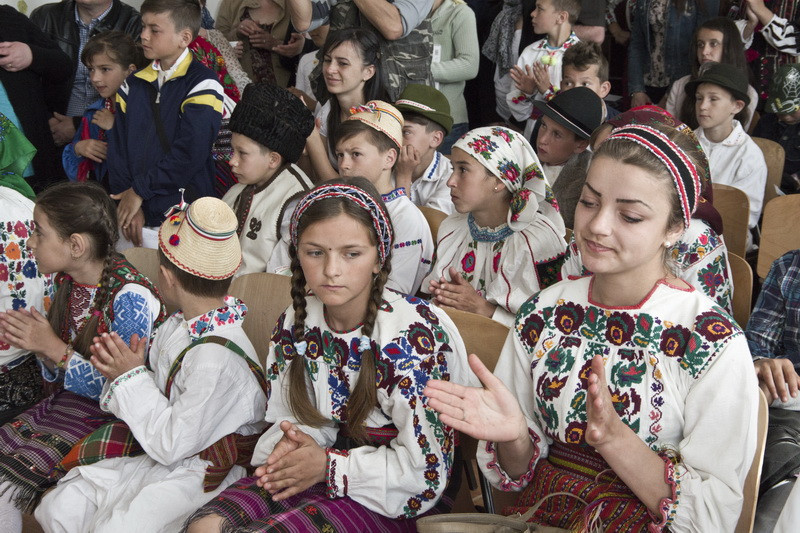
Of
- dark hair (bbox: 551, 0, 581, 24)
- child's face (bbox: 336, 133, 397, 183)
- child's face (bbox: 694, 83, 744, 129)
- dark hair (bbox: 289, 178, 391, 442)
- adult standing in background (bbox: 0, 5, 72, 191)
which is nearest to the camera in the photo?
dark hair (bbox: 289, 178, 391, 442)

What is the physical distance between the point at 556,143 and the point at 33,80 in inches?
114

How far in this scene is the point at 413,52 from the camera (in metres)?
3.88

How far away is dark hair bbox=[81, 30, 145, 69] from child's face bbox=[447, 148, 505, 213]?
7.26 feet

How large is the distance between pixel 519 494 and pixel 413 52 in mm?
2680

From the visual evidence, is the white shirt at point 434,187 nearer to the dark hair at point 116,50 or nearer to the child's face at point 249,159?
the child's face at point 249,159

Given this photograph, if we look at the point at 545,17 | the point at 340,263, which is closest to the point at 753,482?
the point at 340,263

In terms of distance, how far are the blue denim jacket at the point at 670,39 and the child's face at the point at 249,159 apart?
111 inches

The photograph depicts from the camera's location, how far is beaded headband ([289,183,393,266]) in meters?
1.90

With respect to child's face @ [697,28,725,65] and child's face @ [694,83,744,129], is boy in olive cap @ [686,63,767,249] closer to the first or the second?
child's face @ [694,83,744,129]

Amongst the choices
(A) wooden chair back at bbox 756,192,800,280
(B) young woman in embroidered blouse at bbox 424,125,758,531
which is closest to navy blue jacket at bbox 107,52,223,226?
(B) young woman in embroidered blouse at bbox 424,125,758,531

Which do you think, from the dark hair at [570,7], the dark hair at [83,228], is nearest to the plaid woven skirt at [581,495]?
the dark hair at [83,228]

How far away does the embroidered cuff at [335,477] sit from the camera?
179 cm

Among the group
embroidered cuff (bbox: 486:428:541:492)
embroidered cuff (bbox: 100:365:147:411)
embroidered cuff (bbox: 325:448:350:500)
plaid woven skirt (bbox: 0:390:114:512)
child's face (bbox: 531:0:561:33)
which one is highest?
child's face (bbox: 531:0:561:33)

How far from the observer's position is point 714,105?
148 inches
